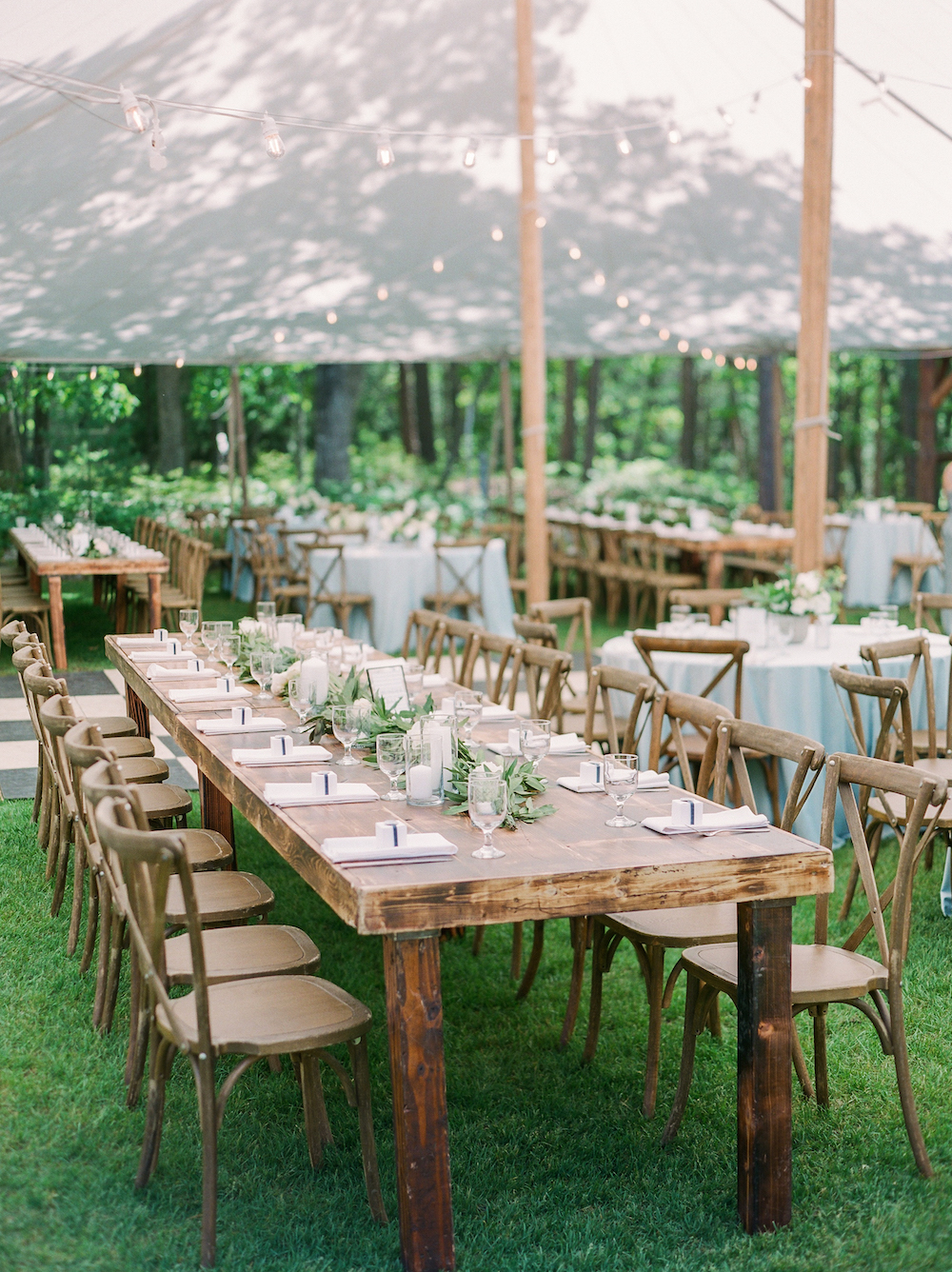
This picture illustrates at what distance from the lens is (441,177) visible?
10.1m

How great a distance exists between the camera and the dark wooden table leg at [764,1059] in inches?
108

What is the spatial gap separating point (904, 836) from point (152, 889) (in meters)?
1.72

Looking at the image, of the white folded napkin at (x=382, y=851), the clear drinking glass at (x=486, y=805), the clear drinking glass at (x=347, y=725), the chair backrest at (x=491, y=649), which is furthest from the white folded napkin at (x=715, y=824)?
the chair backrest at (x=491, y=649)

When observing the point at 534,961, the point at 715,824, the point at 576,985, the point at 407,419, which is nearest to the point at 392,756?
the point at 715,824

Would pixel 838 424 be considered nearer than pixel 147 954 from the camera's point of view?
No

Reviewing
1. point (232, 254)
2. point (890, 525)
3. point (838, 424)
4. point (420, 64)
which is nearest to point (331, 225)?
point (232, 254)

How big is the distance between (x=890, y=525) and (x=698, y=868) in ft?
35.3

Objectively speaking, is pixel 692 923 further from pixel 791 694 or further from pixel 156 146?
pixel 156 146

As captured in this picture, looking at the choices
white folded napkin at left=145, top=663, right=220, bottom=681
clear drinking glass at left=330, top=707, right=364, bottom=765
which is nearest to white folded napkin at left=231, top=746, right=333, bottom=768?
clear drinking glass at left=330, top=707, right=364, bottom=765

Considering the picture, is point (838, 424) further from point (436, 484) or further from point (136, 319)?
point (136, 319)

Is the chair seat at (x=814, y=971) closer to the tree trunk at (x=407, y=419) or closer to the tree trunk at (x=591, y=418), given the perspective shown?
the tree trunk at (x=407, y=419)

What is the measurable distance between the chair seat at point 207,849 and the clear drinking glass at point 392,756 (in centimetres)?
92

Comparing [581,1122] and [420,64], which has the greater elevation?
[420,64]

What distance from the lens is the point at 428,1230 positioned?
8.41 feet
